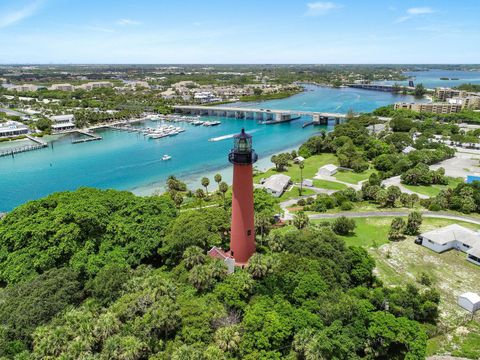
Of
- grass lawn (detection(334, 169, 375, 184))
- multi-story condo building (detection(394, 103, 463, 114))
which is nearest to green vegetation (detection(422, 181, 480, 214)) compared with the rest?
grass lawn (detection(334, 169, 375, 184))

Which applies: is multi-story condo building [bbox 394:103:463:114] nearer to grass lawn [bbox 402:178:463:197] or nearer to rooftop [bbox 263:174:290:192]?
grass lawn [bbox 402:178:463:197]

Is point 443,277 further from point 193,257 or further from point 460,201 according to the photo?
point 193,257

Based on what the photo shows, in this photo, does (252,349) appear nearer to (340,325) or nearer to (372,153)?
(340,325)

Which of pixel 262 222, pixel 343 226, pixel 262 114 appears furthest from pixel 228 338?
pixel 262 114

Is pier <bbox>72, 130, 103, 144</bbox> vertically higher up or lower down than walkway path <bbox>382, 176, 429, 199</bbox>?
lower down

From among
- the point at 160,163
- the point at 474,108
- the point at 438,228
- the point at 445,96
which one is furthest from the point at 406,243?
the point at 445,96

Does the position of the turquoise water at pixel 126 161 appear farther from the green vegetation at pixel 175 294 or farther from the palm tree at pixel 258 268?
the palm tree at pixel 258 268
